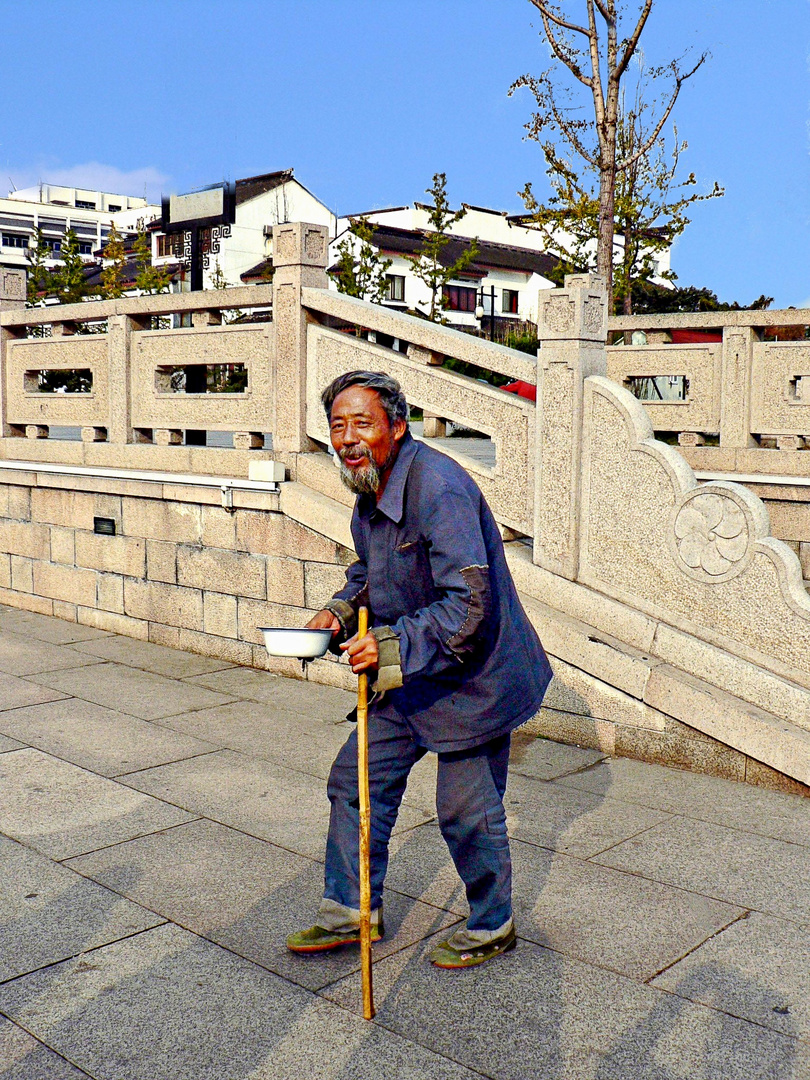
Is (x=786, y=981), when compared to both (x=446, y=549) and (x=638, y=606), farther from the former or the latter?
(x=638, y=606)

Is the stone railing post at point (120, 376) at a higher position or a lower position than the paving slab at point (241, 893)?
higher

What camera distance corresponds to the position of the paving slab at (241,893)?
140 inches

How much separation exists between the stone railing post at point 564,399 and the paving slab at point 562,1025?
115 inches

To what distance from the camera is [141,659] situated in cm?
808

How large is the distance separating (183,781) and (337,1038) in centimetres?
251

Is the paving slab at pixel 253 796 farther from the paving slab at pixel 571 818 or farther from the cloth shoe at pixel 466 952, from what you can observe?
the cloth shoe at pixel 466 952

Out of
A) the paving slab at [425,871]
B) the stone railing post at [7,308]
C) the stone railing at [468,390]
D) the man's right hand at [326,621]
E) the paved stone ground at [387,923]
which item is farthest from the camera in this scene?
the stone railing post at [7,308]

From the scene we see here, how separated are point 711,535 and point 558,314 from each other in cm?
152

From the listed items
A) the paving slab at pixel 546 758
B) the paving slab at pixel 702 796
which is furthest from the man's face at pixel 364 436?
the paving slab at pixel 546 758

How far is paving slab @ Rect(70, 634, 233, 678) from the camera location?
7773mm

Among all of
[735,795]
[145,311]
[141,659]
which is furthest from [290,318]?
[735,795]

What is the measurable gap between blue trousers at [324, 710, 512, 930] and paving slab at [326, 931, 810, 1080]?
22 centimetres

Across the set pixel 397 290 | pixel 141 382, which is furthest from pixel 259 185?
pixel 141 382

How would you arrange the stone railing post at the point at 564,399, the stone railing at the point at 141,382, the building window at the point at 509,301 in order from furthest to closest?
1. the building window at the point at 509,301
2. the stone railing at the point at 141,382
3. the stone railing post at the point at 564,399
